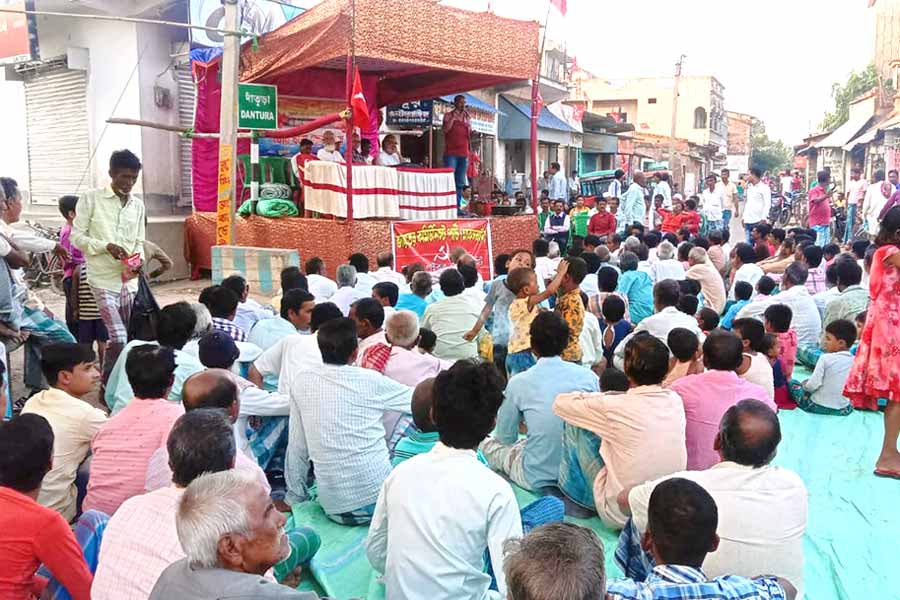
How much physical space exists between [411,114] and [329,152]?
3335 mm

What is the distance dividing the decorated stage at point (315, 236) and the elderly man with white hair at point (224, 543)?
733 centimetres

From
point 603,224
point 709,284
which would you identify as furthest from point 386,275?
point 603,224

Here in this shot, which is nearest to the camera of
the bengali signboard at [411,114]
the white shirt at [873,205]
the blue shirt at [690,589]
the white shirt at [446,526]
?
the blue shirt at [690,589]

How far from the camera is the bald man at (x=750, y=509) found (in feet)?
8.07

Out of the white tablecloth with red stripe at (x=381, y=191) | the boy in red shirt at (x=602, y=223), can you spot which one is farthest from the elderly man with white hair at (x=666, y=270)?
the boy in red shirt at (x=602, y=223)

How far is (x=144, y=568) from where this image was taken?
2.00 metres

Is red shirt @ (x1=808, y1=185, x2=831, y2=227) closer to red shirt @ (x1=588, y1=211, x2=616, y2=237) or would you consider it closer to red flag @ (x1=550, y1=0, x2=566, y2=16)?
red shirt @ (x1=588, y1=211, x2=616, y2=237)

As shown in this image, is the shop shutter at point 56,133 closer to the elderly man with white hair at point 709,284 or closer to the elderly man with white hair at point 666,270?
the elderly man with white hair at point 666,270

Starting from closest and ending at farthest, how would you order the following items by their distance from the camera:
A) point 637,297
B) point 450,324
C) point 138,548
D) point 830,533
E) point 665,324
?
point 138,548 → point 830,533 → point 665,324 → point 450,324 → point 637,297

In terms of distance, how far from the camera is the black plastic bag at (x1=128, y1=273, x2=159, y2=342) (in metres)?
5.25

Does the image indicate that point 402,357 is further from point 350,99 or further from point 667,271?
point 350,99

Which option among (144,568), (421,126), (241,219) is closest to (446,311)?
(144,568)

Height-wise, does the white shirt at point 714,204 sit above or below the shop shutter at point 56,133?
below

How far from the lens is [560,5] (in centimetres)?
1100
